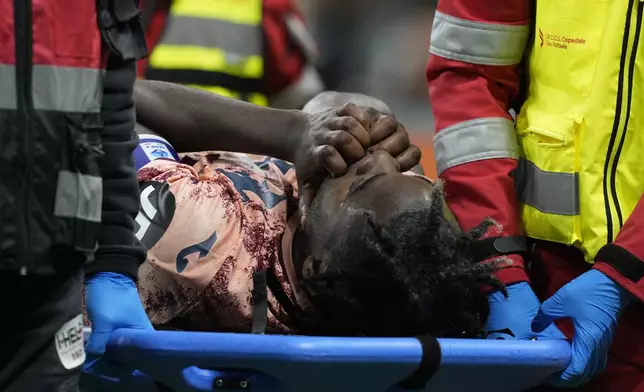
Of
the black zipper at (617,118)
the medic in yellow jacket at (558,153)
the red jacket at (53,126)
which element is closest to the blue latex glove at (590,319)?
the medic in yellow jacket at (558,153)

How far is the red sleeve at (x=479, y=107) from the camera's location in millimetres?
1505

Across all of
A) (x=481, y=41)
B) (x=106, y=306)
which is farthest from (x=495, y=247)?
(x=106, y=306)

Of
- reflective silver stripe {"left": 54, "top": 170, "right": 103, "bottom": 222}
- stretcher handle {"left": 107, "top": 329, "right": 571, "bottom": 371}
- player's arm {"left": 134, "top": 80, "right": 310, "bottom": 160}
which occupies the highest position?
reflective silver stripe {"left": 54, "top": 170, "right": 103, "bottom": 222}

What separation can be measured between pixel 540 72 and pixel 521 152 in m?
0.13

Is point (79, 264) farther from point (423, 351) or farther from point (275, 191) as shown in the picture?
point (275, 191)

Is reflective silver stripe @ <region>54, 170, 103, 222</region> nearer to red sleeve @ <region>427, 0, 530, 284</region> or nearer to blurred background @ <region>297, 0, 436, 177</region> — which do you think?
red sleeve @ <region>427, 0, 530, 284</region>

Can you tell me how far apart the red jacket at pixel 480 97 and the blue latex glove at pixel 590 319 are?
16 centimetres

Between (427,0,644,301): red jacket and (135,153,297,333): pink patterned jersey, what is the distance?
294mm

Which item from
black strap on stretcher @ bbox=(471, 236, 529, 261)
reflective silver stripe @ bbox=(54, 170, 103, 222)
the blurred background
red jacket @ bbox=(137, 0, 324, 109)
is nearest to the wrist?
black strap on stretcher @ bbox=(471, 236, 529, 261)

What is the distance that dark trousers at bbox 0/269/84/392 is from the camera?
106cm

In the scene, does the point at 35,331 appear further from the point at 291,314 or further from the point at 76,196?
the point at 291,314

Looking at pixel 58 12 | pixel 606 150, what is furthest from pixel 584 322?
pixel 58 12

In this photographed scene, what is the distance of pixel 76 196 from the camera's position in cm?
104

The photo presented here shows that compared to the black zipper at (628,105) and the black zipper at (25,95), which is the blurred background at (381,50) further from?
the black zipper at (25,95)
